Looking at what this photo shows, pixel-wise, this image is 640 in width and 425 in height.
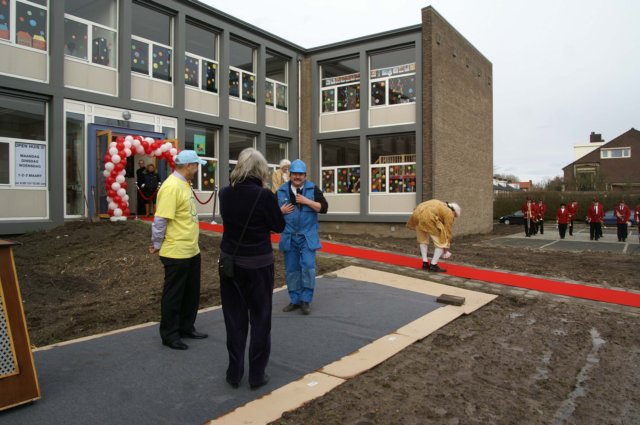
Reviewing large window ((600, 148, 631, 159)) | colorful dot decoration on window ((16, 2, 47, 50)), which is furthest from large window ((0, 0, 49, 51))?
large window ((600, 148, 631, 159))

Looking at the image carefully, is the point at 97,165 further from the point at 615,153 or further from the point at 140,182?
the point at 615,153

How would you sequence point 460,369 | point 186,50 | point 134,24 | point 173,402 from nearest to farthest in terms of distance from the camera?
1. point 173,402
2. point 460,369
3. point 134,24
4. point 186,50

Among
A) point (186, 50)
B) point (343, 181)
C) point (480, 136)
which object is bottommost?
point (343, 181)

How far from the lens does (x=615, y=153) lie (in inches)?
2147

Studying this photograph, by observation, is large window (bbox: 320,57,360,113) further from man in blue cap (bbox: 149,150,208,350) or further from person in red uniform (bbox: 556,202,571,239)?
man in blue cap (bbox: 149,150,208,350)

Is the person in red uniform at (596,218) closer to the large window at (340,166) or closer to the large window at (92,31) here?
the large window at (340,166)

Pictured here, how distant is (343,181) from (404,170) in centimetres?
271

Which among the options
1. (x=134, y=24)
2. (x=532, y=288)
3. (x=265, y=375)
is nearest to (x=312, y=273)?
(x=265, y=375)

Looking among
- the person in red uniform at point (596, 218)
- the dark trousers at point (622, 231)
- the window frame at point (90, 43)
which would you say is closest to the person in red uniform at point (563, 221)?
the person in red uniform at point (596, 218)

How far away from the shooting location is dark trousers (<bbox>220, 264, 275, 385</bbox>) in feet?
11.3

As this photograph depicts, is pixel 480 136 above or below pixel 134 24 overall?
below

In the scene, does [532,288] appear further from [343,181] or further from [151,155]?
[343,181]

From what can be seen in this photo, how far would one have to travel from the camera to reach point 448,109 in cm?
1847

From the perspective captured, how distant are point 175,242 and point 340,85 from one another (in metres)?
16.4
